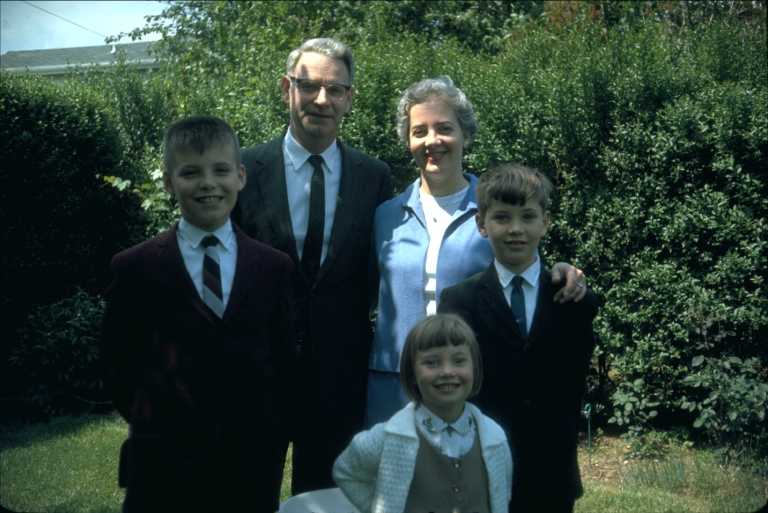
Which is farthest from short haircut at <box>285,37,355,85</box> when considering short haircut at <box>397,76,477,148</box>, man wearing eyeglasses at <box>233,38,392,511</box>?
short haircut at <box>397,76,477,148</box>

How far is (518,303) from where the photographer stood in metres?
3.31

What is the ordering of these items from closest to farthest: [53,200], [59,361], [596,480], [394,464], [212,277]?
[394,464] < [212,277] < [596,480] < [59,361] < [53,200]

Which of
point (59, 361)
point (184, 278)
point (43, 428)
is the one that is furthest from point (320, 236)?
point (59, 361)

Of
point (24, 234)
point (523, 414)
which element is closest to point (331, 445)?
point (523, 414)

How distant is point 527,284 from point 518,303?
0.28ft

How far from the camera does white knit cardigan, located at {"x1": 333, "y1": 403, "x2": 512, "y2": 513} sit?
2.94 m

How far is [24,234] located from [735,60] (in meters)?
6.35

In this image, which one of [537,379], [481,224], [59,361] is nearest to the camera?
[537,379]

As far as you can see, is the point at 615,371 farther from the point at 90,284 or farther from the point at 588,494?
the point at 90,284

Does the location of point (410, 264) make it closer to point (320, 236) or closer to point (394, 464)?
point (320, 236)

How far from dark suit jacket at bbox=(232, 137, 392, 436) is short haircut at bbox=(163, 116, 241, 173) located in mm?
644

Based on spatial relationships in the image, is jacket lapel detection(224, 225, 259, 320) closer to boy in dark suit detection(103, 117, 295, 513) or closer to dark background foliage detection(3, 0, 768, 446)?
boy in dark suit detection(103, 117, 295, 513)

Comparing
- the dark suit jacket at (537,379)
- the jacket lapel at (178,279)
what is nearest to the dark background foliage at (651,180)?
the dark suit jacket at (537,379)

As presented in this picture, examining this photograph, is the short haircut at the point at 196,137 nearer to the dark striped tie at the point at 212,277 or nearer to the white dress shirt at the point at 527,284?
the dark striped tie at the point at 212,277
